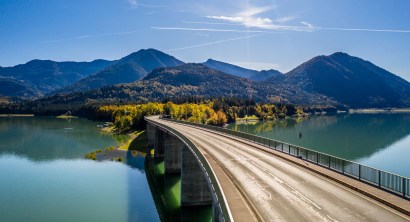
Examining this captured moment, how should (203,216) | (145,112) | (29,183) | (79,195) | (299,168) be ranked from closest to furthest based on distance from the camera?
(299,168), (203,216), (79,195), (29,183), (145,112)

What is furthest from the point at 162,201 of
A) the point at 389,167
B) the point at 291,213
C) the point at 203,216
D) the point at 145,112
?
the point at 145,112

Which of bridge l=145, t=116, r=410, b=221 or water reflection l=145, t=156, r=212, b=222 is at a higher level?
bridge l=145, t=116, r=410, b=221

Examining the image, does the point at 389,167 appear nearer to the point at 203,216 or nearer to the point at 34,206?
the point at 203,216

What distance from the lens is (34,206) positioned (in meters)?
43.9

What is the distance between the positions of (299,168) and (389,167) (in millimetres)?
45891

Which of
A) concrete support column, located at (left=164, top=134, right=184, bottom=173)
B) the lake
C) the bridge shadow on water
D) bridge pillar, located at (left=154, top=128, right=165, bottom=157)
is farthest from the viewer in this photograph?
bridge pillar, located at (left=154, top=128, right=165, bottom=157)

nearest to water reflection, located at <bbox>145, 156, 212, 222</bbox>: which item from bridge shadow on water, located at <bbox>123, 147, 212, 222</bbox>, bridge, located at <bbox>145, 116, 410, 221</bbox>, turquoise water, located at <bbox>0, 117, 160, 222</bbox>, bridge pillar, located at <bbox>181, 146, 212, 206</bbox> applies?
bridge shadow on water, located at <bbox>123, 147, 212, 222</bbox>

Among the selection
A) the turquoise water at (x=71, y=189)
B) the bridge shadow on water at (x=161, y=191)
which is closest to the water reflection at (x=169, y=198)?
the bridge shadow on water at (x=161, y=191)

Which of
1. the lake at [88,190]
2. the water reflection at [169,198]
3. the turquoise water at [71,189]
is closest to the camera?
the water reflection at [169,198]

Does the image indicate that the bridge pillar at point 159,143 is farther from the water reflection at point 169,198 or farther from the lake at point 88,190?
the water reflection at point 169,198

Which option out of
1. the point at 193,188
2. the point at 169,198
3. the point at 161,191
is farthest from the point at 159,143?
the point at 193,188

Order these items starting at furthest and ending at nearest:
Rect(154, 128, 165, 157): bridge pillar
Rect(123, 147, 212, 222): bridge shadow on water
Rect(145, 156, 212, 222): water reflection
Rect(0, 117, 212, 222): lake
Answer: Rect(154, 128, 165, 157): bridge pillar < Rect(0, 117, 212, 222): lake < Rect(123, 147, 212, 222): bridge shadow on water < Rect(145, 156, 212, 222): water reflection

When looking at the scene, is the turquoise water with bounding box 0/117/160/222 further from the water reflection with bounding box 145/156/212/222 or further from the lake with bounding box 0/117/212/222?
the water reflection with bounding box 145/156/212/222

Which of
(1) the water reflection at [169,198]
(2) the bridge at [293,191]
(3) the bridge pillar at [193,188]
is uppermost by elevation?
(2) the bridge at [293,191]
